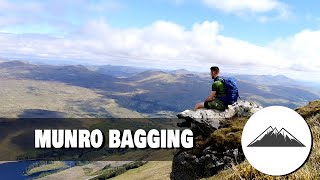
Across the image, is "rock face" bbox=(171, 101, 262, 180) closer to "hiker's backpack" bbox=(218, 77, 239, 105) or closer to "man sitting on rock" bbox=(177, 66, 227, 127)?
"man sitting on rock" bbox=(177, 66, 227, 127)

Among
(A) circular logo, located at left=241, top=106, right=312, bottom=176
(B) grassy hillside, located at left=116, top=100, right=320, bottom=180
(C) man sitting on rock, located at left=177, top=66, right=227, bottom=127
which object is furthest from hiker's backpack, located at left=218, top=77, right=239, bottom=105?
(A) circular logo, located at left=241, top=106, right=312, bottom=176

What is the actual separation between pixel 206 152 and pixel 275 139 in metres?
17.3

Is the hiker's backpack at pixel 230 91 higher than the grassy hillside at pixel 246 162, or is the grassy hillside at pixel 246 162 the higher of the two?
the hiker's backpack at pixel 230 91

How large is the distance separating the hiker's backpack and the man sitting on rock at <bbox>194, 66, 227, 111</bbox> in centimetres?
25

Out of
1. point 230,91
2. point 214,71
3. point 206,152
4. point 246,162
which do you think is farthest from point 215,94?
point 246,162

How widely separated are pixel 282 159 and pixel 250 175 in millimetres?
3810

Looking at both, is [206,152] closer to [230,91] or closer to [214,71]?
[230,91]

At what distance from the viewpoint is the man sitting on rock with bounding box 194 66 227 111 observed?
79.3 ft

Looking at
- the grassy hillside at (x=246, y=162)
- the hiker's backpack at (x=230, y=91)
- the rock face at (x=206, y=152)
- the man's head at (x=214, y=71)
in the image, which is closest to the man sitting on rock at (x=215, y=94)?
the man's head at (x=214, y=71)

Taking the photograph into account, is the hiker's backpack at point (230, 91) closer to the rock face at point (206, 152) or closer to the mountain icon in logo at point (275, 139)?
the rock face at point (206, 152)

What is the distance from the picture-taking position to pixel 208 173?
21.9 meters

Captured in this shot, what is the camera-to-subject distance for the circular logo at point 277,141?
575 centimetres

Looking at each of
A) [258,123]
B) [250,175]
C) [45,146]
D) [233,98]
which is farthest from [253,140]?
[233,98]

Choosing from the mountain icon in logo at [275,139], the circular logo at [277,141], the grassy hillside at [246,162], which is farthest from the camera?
the grassy hillside at [246,162]
